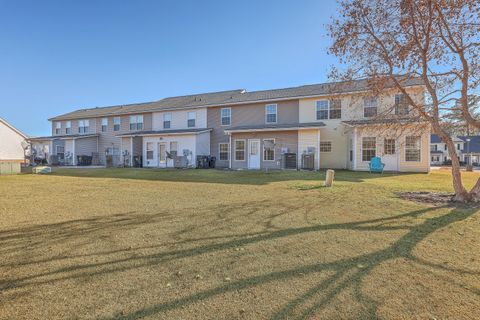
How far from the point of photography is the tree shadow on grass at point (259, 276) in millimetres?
2658

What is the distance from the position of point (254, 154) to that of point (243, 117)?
13.2ft

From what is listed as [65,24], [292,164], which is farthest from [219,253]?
[65,24]

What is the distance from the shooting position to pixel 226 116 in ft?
80.0

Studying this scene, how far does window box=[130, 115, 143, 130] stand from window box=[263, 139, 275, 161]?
15.0 m

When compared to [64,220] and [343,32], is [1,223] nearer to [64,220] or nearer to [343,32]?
[64,220]

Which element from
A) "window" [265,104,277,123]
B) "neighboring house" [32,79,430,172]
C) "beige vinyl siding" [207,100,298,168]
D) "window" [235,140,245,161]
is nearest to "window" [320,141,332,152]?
"neighboring house" [32,79,430,172]

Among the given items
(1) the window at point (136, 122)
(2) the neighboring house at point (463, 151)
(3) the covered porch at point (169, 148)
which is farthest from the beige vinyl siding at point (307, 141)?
(2) the neighboring house at point (463, 151)

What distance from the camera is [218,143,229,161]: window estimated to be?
78.6 ft

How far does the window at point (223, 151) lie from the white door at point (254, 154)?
3054mm

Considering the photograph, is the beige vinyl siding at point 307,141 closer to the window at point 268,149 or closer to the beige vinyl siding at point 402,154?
the window at point 268,149

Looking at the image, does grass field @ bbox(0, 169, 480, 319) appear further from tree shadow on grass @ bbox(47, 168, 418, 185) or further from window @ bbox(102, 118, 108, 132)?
window @ bbox(102, 118, 108, 132)

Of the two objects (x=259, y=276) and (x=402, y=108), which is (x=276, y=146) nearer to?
(x=402, y=108)

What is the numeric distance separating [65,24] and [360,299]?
2049 centimetres

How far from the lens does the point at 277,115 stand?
22.2m
